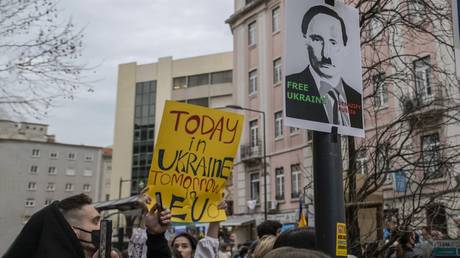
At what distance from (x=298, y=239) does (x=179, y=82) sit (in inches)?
2458

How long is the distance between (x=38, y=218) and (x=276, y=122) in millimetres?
31544

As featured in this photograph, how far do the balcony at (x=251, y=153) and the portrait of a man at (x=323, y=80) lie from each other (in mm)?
30903

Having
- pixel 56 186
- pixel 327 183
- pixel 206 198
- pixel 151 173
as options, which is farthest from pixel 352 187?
pixel 56 186

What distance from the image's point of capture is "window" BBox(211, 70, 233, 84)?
60250mm

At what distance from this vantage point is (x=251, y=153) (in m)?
35.7

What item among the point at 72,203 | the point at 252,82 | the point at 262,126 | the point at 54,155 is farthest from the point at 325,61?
the point at 54,155

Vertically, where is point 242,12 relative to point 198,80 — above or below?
below

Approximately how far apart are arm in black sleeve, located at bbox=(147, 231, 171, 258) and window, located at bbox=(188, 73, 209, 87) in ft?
189

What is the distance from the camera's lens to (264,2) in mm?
35844

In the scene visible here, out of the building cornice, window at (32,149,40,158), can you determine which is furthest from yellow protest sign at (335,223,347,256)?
window at (32,149,40,158)

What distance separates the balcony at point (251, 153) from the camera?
34906mm

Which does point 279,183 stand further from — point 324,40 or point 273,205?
point 324,40

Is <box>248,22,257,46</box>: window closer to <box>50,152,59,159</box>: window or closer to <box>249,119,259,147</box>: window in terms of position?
<box>249,119,259,147</box>: window

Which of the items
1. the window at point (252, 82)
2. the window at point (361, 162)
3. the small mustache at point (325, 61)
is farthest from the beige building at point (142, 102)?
the small mustache at point (325, 61)
